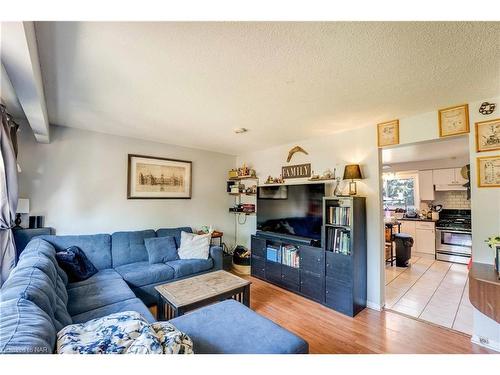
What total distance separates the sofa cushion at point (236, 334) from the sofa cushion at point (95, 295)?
80 cm

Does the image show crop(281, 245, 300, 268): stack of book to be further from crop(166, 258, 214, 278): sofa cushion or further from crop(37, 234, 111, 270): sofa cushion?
crop(37, 234, 111, 270): sofa cushion

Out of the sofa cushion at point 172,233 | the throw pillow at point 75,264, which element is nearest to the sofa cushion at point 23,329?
the throw pillow at point 75,264

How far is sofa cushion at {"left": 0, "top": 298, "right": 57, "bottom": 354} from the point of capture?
2.44 ft

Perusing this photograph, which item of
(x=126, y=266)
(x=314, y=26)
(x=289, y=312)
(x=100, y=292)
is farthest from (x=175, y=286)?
(x=314, y=26)

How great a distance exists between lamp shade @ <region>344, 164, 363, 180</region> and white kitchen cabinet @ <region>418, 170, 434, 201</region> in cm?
383

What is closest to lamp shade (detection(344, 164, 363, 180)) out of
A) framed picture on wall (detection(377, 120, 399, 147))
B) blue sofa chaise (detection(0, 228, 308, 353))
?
framed picture on wall (detection(377, 120, 399, 147))

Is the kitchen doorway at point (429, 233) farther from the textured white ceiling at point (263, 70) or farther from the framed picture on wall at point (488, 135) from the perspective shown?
the textured white ceiling at point (263, 70)

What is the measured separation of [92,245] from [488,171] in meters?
4.28

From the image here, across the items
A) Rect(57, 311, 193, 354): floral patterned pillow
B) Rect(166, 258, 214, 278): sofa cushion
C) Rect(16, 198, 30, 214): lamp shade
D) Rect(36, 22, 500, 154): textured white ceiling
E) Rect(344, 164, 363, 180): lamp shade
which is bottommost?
Rect(166, 258, 214, 278): sofa cushion

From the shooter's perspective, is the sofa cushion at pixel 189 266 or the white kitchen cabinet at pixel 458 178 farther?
the white kitchen cabinet at pixel 458 178

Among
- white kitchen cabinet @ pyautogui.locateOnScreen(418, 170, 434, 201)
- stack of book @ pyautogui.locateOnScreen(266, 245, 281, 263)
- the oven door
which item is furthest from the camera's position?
white kitchen cabinet @ pyautogui.locateOnScreen(418, 170, 434, 201)

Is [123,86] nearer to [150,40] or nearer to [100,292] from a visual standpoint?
[150,40]

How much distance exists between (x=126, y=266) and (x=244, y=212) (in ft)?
7.09

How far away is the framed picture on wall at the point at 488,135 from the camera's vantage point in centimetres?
199
